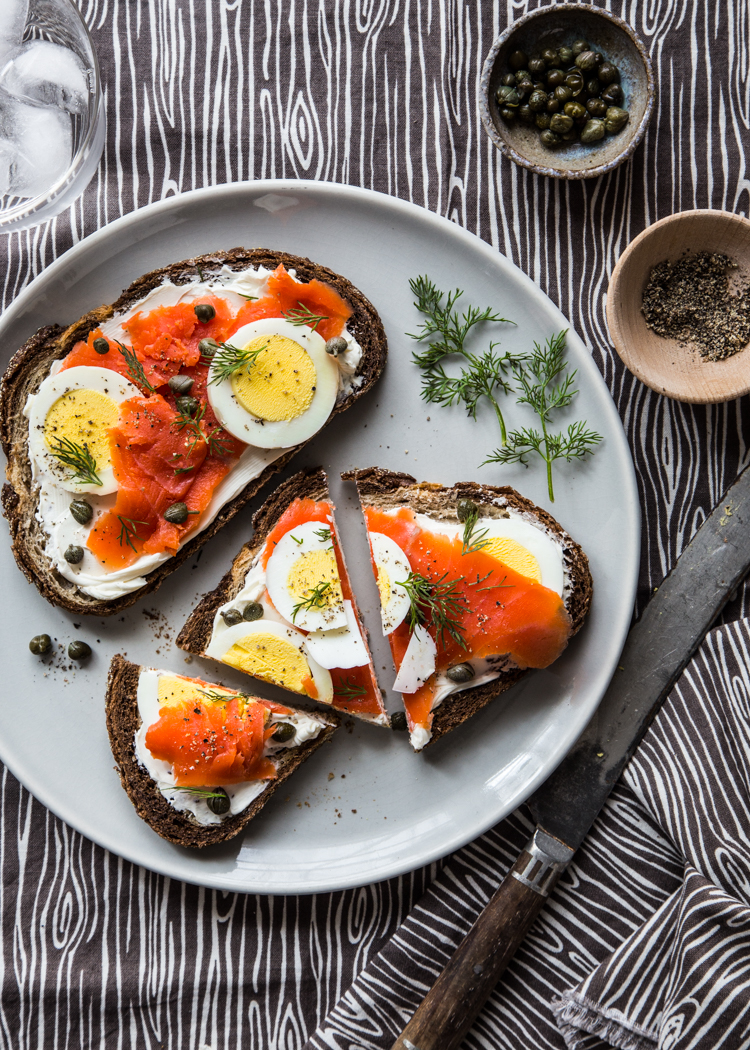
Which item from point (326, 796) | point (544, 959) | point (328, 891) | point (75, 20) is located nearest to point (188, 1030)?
point (328, 891)

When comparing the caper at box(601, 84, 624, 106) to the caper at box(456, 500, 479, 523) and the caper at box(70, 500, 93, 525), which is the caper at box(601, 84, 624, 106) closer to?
the caper at box(456, 500, 479, 523)

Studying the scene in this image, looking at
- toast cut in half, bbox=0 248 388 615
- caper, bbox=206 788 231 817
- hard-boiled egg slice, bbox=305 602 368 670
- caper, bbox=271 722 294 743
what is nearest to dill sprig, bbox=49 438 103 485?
toast cut in half, bbox=0 248 388 615

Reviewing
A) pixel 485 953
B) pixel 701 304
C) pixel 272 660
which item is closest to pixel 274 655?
pixel 272 660

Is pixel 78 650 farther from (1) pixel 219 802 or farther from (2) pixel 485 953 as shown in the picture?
(2) pixel 485 953

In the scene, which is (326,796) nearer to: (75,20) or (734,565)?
(734,565)

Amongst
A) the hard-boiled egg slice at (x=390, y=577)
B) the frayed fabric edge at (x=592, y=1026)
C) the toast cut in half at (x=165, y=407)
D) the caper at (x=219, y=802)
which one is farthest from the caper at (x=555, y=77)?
the frayed fabric edge at (x=592, y=1026)
